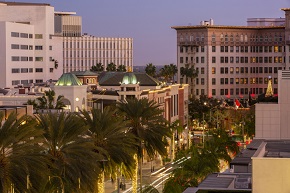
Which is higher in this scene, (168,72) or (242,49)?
(242,49)

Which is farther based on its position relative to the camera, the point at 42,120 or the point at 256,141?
the point at 256,141

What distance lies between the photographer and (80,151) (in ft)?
150

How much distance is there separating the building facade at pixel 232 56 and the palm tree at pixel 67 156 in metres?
136

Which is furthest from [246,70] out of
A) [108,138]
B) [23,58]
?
[108,138]

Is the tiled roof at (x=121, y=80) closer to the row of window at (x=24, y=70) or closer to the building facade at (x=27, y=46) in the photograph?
the building facade at (x=27, y=46)

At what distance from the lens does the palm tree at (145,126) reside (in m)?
66.5

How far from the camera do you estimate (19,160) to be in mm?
39156

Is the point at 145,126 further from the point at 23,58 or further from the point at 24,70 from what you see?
the point at 24,70

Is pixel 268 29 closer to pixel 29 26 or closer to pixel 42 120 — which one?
pixel 29 26

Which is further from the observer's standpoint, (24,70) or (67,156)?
(24,70)

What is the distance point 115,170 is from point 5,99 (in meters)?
48.6

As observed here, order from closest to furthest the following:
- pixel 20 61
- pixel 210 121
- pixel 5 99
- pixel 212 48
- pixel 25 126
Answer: pixel 25 126 < pixel 5 99 < pixel 210 121 < pixel 20 61 < pixel 212 48

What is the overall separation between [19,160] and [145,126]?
2860 cm

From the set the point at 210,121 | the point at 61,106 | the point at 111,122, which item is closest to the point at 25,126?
the point at 111,122
